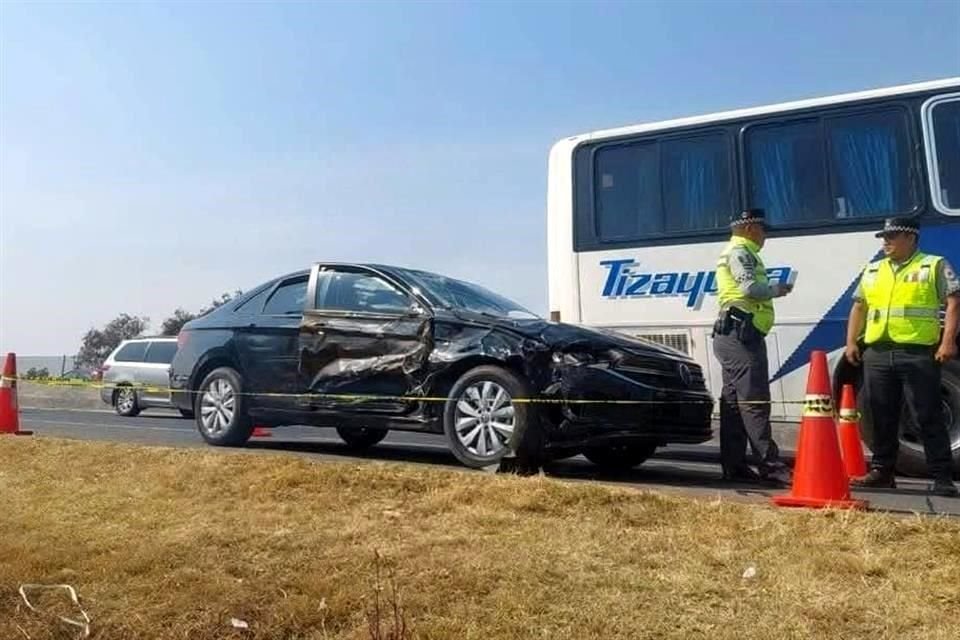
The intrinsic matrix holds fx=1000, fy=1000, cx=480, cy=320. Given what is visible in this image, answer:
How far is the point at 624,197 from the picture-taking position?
9242mm

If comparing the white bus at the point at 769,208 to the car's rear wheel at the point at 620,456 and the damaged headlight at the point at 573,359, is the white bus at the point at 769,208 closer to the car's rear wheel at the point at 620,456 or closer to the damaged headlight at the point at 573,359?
the car's rear wheel at the point at 620,456

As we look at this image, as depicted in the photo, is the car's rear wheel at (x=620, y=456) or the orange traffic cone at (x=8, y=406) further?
the orange traffic cone at (x=8, y=406)

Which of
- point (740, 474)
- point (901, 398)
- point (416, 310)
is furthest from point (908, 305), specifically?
point (416, 310)

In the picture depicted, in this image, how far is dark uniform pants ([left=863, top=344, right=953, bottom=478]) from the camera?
6215mm

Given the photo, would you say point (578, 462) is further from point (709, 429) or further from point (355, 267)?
point (355, 267)

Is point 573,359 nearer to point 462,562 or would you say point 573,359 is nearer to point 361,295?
point 361,295

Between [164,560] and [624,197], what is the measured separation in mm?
6023

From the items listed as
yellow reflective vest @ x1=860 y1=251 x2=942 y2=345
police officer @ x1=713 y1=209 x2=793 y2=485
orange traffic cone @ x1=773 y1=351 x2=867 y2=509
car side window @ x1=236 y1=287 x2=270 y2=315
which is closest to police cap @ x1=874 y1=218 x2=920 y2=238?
yellow reflective vest @ x1=860 y1=251 x2=942 y2=345

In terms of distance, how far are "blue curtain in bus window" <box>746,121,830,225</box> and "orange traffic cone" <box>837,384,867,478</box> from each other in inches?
64.1

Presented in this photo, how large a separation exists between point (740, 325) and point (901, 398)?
111cm

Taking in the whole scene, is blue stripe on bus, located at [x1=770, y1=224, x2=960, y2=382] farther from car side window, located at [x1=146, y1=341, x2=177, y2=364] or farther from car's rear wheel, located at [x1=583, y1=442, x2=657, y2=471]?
car side window, located at [x1=146, y1=341, x2=177, y2=364]

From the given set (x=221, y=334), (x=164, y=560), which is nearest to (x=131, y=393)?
(x=221, y=334)

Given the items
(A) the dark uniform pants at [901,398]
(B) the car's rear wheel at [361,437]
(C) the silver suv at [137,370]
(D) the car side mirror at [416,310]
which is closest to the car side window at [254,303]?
(B) the car's rear wheel at [361,437]

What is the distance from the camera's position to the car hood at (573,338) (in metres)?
6.80
